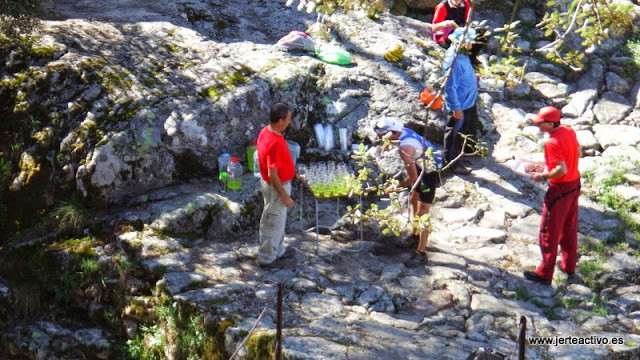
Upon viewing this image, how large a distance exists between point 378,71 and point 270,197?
3.57 metres

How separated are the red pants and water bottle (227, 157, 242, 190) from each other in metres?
3.25

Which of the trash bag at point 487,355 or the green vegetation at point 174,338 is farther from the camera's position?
the green vegetation at point 174,338

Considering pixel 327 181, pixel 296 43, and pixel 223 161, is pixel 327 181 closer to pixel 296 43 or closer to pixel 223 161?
pixel 223 161

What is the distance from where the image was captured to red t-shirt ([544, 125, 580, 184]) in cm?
675

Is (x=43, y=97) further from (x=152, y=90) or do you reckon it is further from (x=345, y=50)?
(x=345, y=50)

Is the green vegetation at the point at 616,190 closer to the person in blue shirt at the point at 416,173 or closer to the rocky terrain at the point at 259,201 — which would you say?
the rocky terrain at the point at 259,201

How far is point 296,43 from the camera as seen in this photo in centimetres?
960

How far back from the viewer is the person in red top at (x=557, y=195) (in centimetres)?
676

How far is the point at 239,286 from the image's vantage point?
6.58 metres

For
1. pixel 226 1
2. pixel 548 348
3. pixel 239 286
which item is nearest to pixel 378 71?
pixel 226 1

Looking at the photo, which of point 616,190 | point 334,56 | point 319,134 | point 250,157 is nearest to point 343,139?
point 319,134

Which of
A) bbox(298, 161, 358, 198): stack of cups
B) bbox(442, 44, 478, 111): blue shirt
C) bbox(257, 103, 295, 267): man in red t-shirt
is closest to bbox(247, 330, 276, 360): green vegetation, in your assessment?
bbox(257, 103, 295, 267): man in red t-shirt

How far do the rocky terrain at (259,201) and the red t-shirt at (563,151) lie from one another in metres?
1.14

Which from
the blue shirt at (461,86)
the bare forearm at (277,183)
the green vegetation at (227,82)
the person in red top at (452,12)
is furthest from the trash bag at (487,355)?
the person in red top at (452,12)
